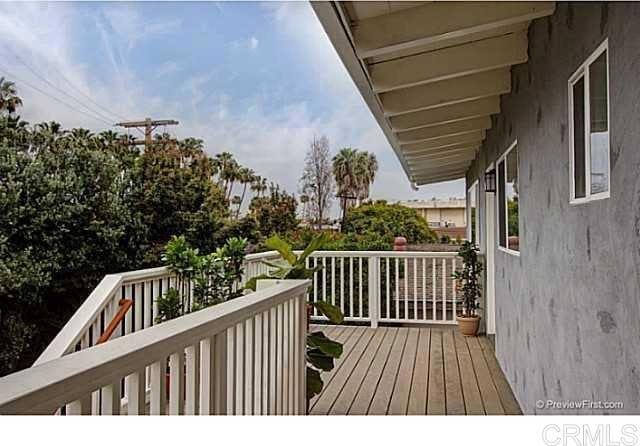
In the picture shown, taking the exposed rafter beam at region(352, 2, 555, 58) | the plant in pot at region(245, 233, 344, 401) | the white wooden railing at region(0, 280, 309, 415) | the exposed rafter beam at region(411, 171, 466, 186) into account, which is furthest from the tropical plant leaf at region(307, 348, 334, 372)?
the exposed rafter beam at region(411, 171, 466, 186)

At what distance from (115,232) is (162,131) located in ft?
14.6

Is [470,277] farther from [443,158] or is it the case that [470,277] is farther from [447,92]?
[447,92]

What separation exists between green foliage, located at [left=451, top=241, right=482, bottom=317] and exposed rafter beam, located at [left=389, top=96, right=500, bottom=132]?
185 centimetres

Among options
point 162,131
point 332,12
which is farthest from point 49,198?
point 332,12

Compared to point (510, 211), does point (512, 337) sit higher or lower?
lower

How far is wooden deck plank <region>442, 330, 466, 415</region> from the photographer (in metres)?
3.58

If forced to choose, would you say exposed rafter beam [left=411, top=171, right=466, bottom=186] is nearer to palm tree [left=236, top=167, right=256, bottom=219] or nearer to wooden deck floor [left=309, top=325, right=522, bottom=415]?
wooden deck floor [left=309, top=325, right=522, bottom=415]

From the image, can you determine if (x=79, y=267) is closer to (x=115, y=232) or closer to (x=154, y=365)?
(x=115, y=232)

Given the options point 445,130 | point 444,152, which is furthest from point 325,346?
point 444,152

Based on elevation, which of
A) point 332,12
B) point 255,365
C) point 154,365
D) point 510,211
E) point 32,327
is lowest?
point 32,327

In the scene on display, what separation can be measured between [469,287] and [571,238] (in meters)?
3.88

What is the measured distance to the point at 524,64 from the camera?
10.9 ft

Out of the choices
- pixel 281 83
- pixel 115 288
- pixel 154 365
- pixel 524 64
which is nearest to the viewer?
pixel 154 365

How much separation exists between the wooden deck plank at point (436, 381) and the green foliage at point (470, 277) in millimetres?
531
